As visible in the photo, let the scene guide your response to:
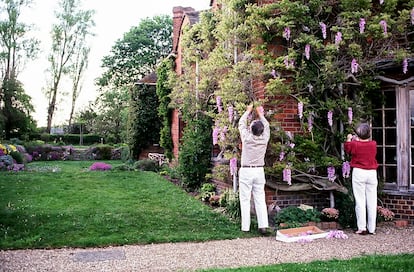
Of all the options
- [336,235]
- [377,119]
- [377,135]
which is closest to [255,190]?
[336,235]

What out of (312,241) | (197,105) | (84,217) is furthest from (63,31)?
(312,241)

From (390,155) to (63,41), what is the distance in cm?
3854

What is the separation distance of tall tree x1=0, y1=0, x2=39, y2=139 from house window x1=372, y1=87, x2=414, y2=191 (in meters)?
26.5

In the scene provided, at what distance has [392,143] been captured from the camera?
8.00m

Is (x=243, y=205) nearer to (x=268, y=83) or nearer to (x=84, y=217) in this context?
(x=268, y=83)

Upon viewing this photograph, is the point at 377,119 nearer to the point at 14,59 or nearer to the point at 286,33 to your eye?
the point at 286,33

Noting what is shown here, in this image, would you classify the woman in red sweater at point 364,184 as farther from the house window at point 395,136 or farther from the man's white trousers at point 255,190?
the man's white trousers at point 255,190

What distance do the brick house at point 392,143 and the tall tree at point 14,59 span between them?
25.5m

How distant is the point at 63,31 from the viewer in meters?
40.8

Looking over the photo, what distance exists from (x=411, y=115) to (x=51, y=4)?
39.6 meters

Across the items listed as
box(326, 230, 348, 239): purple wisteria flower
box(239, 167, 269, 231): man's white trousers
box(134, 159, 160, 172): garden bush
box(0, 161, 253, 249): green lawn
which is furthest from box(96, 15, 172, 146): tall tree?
box(326, 230, 348, 239): purple wisteria flower

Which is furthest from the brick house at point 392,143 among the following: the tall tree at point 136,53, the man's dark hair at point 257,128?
the tall tree at point 136,53

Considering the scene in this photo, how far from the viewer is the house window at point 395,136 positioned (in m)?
7.80

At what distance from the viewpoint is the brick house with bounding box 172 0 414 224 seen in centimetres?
779
